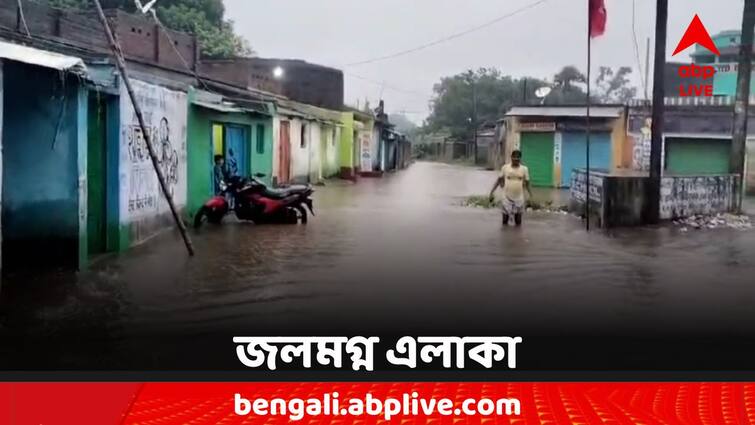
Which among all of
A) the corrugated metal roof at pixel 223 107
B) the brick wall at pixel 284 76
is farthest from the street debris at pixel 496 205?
the corrugated metal roof at pixel 223 107

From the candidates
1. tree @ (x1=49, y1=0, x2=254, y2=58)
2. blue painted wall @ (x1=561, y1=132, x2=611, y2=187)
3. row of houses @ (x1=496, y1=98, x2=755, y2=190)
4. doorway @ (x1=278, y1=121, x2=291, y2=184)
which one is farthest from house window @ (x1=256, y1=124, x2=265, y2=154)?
blue painted wall @ (x1=561, y1=132, x2=611, y2=187)

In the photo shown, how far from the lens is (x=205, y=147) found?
6363mm

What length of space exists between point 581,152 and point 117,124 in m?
2.77

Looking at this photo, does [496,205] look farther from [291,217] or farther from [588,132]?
[291,217]

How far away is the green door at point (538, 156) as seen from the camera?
→ 16.6ft

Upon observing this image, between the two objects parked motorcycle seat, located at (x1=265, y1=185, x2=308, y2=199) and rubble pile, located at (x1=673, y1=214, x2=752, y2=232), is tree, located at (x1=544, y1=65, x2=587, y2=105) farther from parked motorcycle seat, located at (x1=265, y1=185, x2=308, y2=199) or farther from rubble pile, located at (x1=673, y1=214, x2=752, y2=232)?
parked motorcycle seat, located at (x1=265, y1=185, x2=308, y2=199)

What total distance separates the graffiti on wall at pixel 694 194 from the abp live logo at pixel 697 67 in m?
0.58

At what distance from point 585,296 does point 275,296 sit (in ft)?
4.65

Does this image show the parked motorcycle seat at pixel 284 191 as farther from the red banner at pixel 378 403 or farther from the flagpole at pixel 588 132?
the red banner at pixel 378 403

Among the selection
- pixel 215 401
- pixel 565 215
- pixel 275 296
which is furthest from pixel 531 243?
pixel 215 401

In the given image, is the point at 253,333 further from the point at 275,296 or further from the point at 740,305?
the point at 740,305

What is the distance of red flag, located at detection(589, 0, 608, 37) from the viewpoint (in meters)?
4.04

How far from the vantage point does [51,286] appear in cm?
419

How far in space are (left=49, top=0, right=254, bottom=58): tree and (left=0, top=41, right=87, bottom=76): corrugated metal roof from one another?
473mm
